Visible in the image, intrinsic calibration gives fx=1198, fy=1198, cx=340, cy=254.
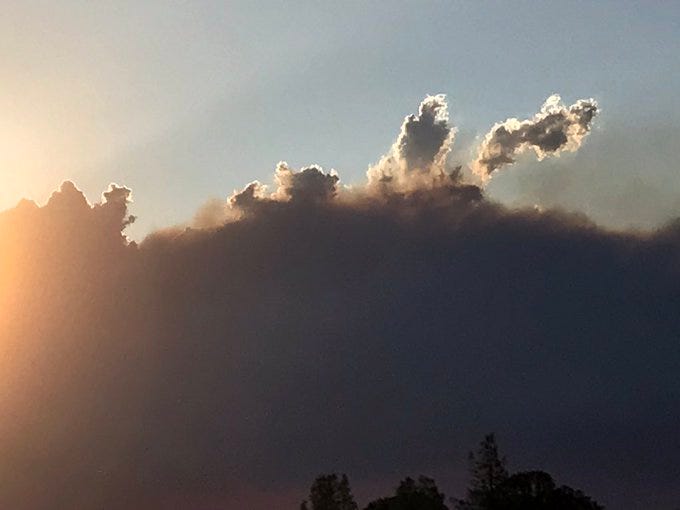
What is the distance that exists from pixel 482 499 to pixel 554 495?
1469 cm

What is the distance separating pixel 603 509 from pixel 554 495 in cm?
1050

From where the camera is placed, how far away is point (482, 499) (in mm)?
199750

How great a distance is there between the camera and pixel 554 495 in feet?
622

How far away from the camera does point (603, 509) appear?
194 meters

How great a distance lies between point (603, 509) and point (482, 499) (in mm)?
19746
